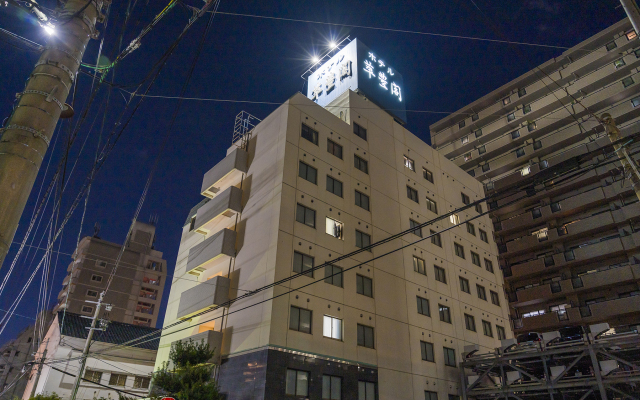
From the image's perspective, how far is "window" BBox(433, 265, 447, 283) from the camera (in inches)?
1417

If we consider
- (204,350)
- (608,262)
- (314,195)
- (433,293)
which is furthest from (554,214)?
(204,350)

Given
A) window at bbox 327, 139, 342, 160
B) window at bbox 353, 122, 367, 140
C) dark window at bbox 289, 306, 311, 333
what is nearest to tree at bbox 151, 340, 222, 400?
dark window at bbox 289, 306, 311, 333

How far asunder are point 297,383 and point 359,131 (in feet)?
69.7

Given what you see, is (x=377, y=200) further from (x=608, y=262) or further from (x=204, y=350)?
(x=608, y=262)

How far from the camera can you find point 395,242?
3288cm

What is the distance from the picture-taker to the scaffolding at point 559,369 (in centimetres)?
2452

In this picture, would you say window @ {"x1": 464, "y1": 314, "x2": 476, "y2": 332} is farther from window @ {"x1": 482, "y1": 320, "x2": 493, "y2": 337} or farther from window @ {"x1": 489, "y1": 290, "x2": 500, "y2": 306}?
window @ {"x1": 489, "y1": 290, "x2": 500, "y2": 306}

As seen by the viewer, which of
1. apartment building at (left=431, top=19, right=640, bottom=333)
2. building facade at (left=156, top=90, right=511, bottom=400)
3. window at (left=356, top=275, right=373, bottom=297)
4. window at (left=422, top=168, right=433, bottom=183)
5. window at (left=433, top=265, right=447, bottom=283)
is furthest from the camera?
apartment building at (left=431, top=19, right=640, bottom=333)

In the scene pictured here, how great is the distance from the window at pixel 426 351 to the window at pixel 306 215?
1251cm

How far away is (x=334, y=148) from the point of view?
32.9m

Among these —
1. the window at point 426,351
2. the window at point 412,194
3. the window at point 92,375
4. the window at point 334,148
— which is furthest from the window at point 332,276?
the window at point 92,375

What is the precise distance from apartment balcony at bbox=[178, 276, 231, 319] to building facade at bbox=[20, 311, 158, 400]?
502 inches

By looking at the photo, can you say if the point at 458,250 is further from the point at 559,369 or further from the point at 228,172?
the point at 228,172

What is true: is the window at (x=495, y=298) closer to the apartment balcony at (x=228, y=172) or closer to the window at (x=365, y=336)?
the window at (x=365, y=336)
